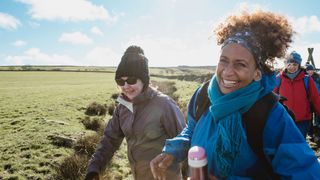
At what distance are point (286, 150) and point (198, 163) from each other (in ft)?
1.64

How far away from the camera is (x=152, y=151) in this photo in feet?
11.9

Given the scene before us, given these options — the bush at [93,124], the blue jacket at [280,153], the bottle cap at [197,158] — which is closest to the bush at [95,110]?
the bush at [93,124]

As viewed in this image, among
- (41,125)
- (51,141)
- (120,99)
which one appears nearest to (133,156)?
(120,99)

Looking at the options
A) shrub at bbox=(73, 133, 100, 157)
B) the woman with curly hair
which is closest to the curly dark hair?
the woman with curly hair

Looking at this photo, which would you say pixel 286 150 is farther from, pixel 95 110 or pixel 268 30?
pixel 95 110

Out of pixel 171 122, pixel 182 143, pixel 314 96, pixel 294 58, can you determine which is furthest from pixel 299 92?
pixel 182 143

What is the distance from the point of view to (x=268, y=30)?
2.26m

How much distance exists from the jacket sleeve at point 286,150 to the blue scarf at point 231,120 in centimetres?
15

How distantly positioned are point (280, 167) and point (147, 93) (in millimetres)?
2019

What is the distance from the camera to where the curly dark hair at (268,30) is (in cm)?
225

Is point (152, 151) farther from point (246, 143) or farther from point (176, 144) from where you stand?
point (246, 143)

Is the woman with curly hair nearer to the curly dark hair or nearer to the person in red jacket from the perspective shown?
the curly dark hair

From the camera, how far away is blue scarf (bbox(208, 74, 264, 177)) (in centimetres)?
202

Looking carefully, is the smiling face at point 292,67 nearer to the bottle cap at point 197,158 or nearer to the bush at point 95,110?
the bottle cap at point 197,158
